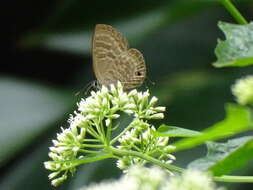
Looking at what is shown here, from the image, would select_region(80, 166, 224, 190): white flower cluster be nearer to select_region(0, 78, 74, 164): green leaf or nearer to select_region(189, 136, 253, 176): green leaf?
select_region(189, 136, 253, 176): green leaf

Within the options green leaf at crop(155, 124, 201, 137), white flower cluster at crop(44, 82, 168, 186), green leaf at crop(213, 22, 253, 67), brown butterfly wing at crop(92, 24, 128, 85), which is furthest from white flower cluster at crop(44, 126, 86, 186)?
brown butterfly wing at crop(92, 24, 128, 85)

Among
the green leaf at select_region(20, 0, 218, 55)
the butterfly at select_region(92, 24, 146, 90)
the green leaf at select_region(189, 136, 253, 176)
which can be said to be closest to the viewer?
the green leaf at select_region(189, 136, 253, 176)

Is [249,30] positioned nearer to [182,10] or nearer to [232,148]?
[232,148]

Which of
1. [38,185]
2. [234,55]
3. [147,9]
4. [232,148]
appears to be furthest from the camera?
[147,9]

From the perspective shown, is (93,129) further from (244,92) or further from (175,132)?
(244,92)

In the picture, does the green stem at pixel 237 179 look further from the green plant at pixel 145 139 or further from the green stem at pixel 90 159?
the green stem at pixel 90 159

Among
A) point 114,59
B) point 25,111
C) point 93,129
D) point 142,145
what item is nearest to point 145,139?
point 142,145

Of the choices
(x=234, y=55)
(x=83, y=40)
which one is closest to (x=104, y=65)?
(x=234, y=55)
